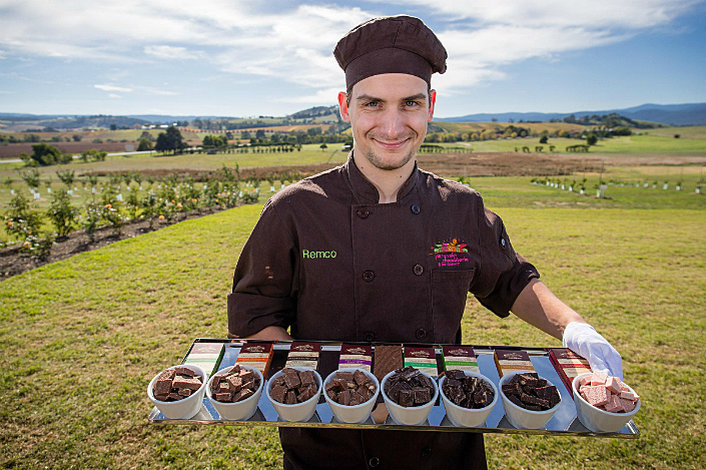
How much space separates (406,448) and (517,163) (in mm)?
60138

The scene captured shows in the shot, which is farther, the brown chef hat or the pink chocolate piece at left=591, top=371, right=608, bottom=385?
the brown chef hat

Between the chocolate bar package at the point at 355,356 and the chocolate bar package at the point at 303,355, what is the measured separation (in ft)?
0.42

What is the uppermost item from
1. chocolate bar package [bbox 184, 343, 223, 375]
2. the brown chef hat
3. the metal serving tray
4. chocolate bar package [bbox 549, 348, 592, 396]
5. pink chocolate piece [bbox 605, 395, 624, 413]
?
the brown chef hat

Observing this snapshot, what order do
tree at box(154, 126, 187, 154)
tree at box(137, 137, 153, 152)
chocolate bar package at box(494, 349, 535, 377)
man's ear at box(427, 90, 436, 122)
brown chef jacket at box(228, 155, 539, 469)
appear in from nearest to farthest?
chocolate bar package at box(494, 349, 535, 377)
brown chef jacket at box(228, 155, 539, 469)
man's ear at box(427, 90, 436, 122)
tree at box(154, 126, 187, 154)
tree at box(137, 137, 153, 152)

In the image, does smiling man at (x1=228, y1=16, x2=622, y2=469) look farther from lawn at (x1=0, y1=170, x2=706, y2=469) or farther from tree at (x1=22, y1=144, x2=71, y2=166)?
tree at (x1=22, y1=144, x2=71, y2=166)

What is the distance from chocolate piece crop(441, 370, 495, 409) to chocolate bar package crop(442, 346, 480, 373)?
8 cm

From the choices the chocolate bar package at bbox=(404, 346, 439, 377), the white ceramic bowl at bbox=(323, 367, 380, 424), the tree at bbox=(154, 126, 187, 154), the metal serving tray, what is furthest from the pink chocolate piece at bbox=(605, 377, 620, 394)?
the tree at bbox=(154, 126, 187, 154)

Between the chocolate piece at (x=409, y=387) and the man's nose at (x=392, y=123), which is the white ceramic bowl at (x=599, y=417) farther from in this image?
the man's nose at (x=392, y=123)

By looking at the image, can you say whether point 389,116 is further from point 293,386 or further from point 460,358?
point 293,386

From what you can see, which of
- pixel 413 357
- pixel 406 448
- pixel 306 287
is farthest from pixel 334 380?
pixel 406 448

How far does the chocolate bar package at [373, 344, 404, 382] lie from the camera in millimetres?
1799

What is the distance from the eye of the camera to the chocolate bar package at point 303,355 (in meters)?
1.85

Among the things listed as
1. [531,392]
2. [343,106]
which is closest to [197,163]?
[343,106]

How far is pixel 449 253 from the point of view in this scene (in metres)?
2.33
